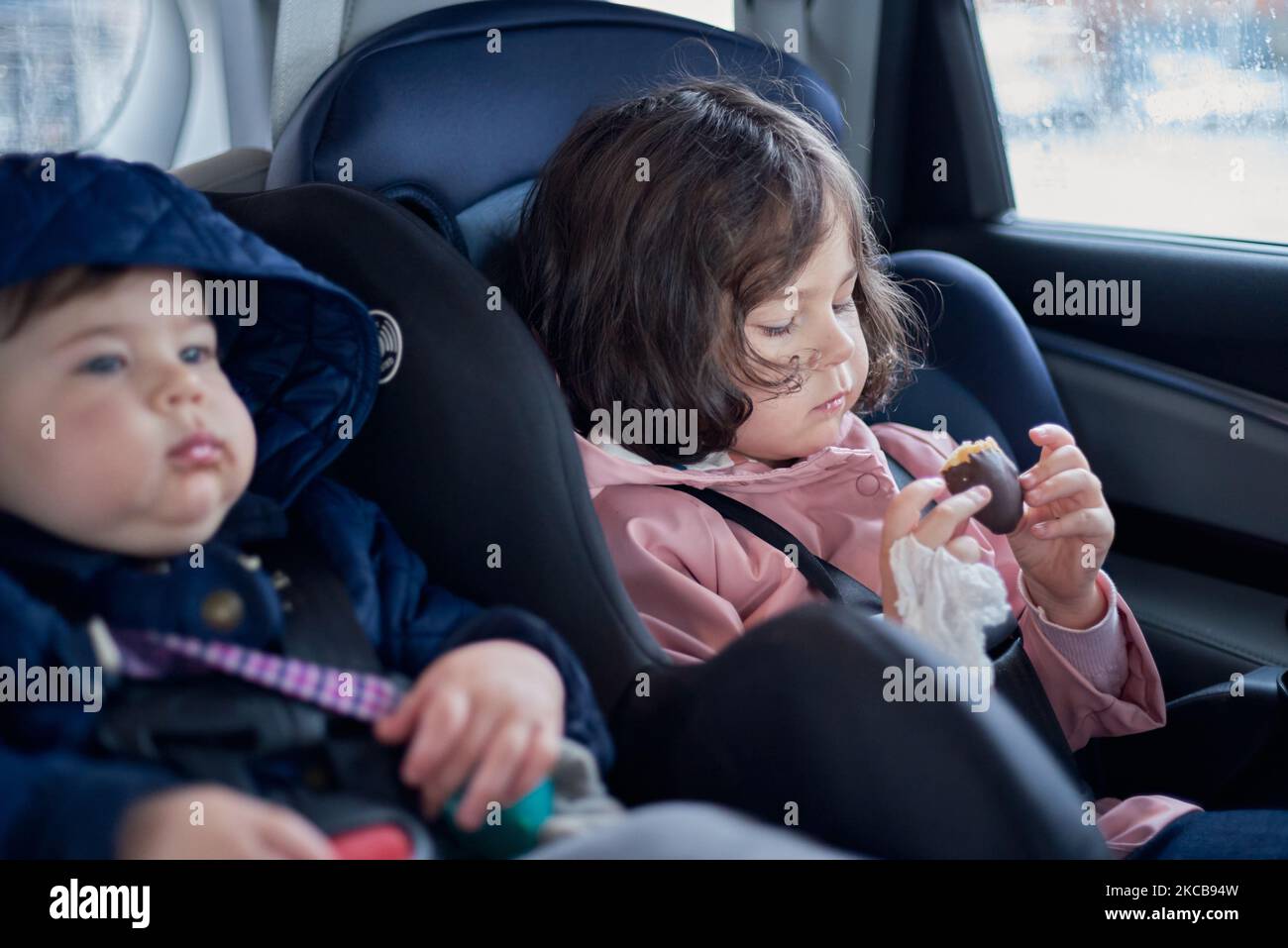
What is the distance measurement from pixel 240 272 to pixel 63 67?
2.60 ft

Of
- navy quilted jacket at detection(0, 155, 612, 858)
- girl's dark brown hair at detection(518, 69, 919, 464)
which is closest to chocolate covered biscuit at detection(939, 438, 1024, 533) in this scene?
girl's dark brown hair at detection(518, 69, 919, 464)

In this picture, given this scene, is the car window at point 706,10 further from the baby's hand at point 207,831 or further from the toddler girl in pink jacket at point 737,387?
the baby's hand at point 207,831

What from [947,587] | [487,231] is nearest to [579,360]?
[487,231]

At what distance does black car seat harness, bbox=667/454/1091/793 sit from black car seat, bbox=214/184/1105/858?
220mm

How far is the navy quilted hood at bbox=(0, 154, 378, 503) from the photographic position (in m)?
0.79

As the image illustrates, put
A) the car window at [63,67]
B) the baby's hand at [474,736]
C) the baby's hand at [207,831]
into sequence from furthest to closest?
1. the car window at [63,67]
2. the baby's hand at [474,736]
3. the baby's hand at [207,831]

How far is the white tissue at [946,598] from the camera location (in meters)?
1.05

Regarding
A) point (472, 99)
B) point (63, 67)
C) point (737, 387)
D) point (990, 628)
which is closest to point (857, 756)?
point (990, 628)

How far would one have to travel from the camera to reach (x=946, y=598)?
1.07 metres

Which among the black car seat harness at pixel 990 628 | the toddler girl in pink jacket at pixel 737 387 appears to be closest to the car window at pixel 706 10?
the toddler girl in pink jacket at pixel 737 387

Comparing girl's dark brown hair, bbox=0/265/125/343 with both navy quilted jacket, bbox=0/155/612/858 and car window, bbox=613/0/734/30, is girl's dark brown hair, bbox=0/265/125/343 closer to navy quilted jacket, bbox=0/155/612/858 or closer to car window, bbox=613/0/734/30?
navy quilted jacket, bbox=0/155/612/858

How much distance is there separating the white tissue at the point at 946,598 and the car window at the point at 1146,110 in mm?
960

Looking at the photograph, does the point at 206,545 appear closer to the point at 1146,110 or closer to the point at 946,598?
the point at 946,598

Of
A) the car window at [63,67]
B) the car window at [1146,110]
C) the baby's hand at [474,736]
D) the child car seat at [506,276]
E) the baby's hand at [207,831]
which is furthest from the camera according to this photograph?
the car window at [1146,110]
